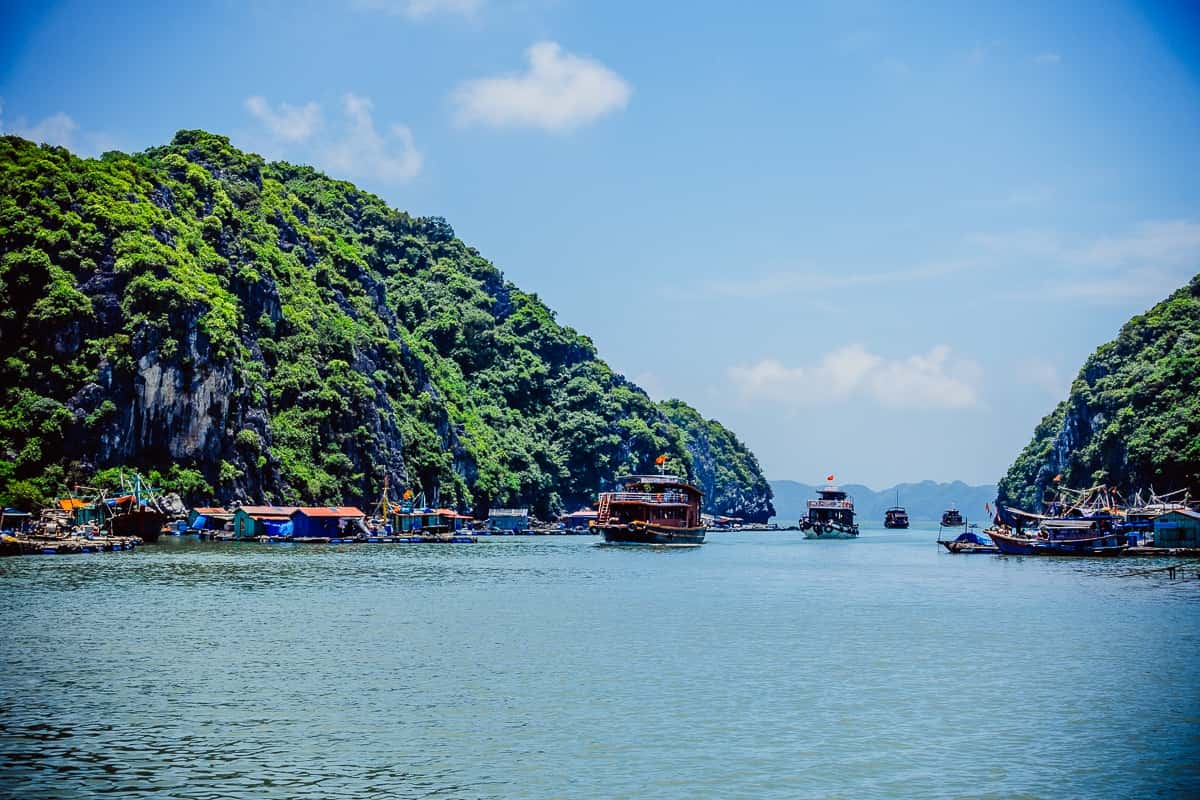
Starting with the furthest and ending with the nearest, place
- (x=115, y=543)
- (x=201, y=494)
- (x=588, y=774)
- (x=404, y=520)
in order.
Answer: (x=404, y=520) < (x=201, y=494) < (x=115, y=543) < (x=588, y=774)

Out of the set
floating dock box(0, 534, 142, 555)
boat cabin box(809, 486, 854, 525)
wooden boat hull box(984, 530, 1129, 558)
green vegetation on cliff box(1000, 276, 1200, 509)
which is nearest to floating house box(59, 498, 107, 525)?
floating dock box(0, 534, 142, 555)

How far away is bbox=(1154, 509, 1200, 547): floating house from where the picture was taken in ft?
325

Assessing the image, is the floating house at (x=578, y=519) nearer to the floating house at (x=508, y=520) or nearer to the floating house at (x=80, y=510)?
the floating house at (x=508, y=520)

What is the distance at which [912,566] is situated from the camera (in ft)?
297

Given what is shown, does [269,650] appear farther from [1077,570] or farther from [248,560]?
[1077,570]

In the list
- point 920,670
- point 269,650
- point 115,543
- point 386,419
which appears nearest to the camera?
point 920,670

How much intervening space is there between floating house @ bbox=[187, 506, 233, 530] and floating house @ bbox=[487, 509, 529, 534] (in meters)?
61.0

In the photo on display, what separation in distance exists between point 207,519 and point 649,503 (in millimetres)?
49148

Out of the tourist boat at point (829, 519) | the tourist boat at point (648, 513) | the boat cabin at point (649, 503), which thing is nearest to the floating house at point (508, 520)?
the tourist boat at point (829, 519)

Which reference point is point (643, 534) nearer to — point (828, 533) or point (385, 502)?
point (385, 502)

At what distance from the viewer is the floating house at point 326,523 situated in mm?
119812

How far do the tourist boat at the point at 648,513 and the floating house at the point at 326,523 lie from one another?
28.5 m

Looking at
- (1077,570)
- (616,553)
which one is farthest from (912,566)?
(616,553)

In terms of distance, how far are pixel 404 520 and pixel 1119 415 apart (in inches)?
3783
